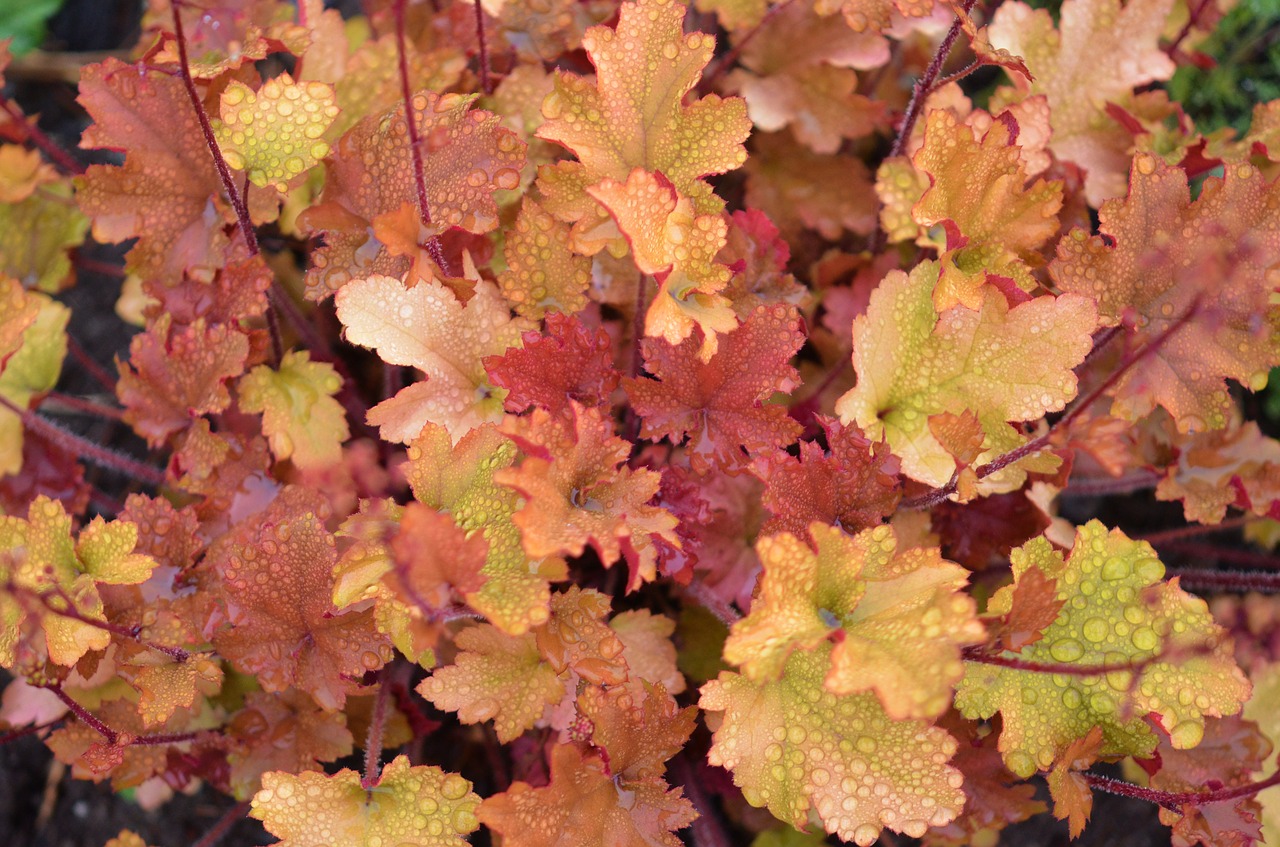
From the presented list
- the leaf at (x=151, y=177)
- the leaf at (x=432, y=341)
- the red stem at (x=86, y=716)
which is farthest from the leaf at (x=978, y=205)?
the red stem at (x=86, y=716)

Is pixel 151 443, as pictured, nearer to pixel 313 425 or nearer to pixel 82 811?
pixel 313 425

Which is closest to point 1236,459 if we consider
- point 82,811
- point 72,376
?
point 82,811

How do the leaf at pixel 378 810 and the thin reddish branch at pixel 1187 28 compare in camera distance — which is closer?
the leaf at pixel 378 810

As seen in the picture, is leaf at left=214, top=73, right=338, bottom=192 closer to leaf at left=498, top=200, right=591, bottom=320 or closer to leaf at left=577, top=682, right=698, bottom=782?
leaf at left=498, top=200, right=591, bottom=320

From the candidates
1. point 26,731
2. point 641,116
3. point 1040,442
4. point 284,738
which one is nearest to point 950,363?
point 1040,442

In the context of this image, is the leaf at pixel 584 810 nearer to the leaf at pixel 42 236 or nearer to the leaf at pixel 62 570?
the leaf at pixel 62 570

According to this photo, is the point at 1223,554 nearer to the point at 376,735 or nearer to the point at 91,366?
the point at 376,735

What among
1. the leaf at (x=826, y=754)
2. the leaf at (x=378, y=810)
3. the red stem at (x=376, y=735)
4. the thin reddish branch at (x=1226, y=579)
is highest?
the leaf at (x=826, y=754)
